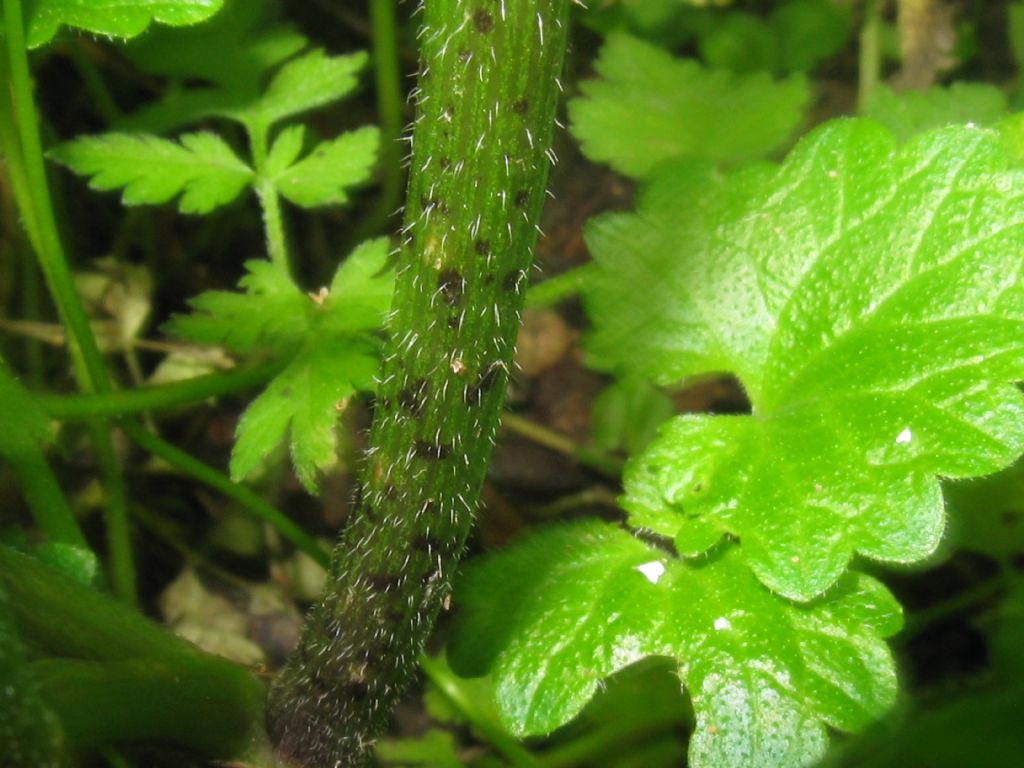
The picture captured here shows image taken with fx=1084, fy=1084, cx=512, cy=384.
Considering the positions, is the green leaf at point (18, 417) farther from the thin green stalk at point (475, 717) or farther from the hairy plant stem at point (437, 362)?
the thin green stalk at point (475, 717)

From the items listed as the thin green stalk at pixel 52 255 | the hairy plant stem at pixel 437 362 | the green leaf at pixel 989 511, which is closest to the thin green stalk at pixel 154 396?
the thin green stalk at pixel 52 255

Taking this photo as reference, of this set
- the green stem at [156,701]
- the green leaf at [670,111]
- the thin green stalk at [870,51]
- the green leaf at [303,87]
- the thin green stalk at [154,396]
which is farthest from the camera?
the thin green stalk at [870,51]

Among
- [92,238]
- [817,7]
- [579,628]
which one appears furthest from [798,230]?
[92,238]

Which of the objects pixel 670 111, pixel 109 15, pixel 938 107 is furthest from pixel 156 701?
pixel 938 107

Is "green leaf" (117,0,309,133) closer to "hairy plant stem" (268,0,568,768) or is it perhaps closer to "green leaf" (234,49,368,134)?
"green leaf" (234,49,368,134)

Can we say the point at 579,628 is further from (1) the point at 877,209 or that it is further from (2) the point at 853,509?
(1) the point at 877,209

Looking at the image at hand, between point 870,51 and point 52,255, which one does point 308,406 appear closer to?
point 52,255

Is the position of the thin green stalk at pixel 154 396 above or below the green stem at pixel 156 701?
above
